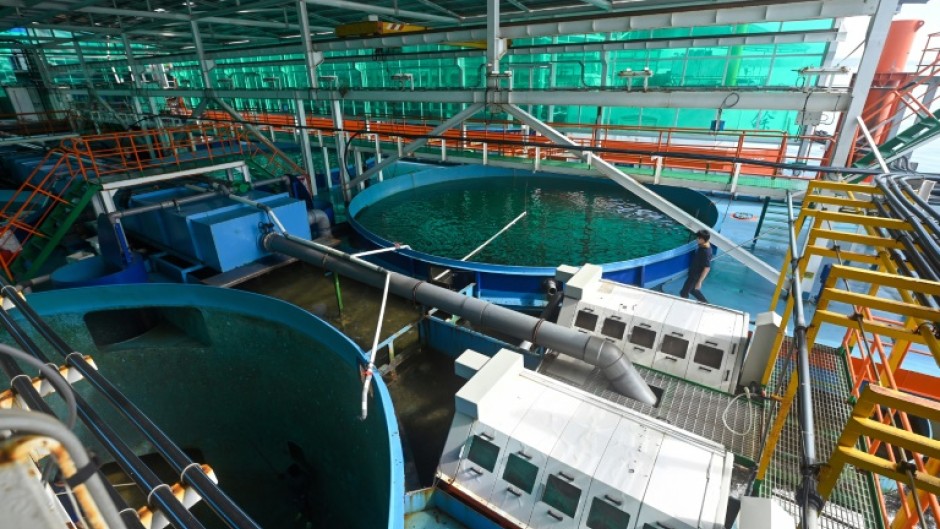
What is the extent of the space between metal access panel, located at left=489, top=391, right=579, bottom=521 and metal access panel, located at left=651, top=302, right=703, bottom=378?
9.80 ft

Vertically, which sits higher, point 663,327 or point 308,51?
point 308,51

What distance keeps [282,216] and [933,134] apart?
17347 millimetres

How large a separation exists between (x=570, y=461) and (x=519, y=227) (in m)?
12.9

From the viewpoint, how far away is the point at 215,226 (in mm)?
10523

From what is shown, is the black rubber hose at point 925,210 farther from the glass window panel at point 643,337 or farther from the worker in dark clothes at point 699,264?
the glass window panel at point 643,337

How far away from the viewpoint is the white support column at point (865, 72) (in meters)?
7.60

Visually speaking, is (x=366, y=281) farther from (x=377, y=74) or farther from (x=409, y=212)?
(x=377, y=74)

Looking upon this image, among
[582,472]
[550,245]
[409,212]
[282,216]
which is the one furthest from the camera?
[409,212]

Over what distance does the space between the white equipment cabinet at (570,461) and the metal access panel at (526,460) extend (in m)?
0.01

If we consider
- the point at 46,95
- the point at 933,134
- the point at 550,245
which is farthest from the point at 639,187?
the point at 46,95

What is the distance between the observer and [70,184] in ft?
41.2

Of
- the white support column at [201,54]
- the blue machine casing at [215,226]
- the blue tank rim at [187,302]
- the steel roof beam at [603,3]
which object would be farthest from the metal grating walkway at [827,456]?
the white support column at [201,54]

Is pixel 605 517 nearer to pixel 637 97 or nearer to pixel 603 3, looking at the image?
pixel 637 97

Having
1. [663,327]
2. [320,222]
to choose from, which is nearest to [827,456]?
[663,327]
